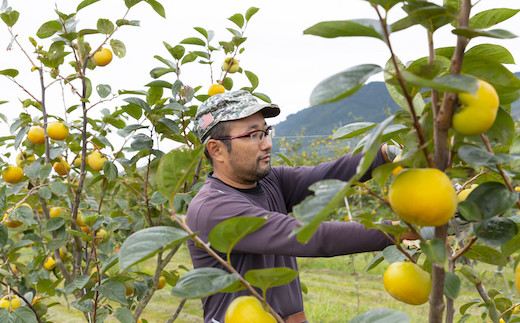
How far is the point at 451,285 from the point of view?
690 mm

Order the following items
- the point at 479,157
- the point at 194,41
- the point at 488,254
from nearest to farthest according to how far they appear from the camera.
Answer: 1. the point at 479,157
2. the point at 488,254
3. the point at 194,41

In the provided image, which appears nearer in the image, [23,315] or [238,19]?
[23,315]

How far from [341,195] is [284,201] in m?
1.52

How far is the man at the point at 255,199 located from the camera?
1.23 metres

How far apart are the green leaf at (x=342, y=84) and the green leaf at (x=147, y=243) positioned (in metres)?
0.27

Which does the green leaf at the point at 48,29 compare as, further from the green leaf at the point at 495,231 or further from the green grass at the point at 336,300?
the green grass at the point at 336,300

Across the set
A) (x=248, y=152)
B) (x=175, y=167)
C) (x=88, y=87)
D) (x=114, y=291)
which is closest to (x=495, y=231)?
(x=175, y=167)

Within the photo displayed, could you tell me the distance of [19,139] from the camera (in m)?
2.22

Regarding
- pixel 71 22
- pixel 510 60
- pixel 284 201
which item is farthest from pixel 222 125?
pixel 510 60

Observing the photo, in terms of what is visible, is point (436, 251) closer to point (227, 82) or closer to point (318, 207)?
point (318, 207)

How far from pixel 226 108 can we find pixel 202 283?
3.70 ft

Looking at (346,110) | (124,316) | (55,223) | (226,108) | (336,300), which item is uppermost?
(226,108)

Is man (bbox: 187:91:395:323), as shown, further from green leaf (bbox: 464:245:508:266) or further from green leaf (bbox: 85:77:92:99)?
green leaf (bbox: 85:77:92:99)

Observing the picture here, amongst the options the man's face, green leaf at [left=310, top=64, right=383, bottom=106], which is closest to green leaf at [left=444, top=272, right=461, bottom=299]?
green leaf at [left=310, top=64, right=383, bottom=106]
